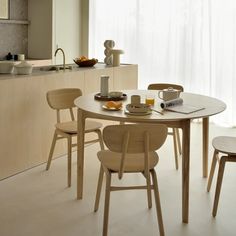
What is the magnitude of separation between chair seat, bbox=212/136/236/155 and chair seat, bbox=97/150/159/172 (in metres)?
0.48

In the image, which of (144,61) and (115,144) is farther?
(144,61)

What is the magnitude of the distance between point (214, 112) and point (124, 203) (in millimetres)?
896

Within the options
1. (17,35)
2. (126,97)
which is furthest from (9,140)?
(17,35)

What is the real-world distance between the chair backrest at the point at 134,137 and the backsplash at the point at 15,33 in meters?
3.80

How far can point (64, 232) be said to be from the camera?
8.93 ft

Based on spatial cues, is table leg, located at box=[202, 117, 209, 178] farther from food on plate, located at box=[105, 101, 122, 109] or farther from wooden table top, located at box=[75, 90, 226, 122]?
food on plate, located at box=[105, 101, 122, 109]

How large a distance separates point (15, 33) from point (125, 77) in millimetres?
2052

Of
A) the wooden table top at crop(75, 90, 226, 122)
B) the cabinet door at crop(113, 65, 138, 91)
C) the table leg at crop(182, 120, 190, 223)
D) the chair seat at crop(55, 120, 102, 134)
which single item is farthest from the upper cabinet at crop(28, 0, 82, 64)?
the table leg at crop(182, 120, 190, 223)

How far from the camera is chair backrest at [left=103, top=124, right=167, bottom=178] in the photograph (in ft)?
8.20

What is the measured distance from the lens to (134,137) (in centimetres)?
253

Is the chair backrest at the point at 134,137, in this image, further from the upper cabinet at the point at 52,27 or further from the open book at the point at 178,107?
the upper cabinet at the point at 52,27

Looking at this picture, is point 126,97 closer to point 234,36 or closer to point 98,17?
point 234,36

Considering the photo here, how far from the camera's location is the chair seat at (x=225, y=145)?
2.97 metres

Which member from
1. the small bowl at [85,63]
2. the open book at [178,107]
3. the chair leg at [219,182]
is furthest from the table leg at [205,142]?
the small bowl at [85,63]
